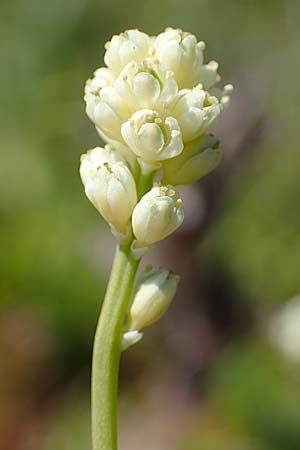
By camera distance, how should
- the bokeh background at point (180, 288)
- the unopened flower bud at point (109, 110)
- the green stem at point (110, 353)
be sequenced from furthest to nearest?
the bokeh background at point (180, 288) < the unopened flower bud at point (109, 110) < the green stem at point (110, 353)

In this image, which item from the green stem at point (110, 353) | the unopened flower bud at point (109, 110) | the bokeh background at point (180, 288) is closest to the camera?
the green stem at point (110, 353)

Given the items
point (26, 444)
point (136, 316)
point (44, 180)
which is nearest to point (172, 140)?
point (136, 316)

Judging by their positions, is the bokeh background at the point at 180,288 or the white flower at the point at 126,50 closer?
the white flower at the point at 126,50

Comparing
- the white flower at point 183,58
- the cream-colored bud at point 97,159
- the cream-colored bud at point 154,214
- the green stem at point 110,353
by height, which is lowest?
the green stem at point 110,353

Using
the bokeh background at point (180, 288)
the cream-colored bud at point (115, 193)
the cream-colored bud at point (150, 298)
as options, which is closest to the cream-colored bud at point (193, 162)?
the cream-colored bud at point (115, 193)

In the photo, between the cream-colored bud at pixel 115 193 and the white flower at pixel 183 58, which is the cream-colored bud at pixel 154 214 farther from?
the white flower at pixel 183 58

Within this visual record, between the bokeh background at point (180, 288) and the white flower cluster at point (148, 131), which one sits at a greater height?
the bokeh background at point (180, 288)

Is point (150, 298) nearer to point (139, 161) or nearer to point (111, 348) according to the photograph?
point (111, 348)

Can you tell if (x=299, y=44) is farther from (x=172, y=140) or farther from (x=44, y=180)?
(x=172, y=140)

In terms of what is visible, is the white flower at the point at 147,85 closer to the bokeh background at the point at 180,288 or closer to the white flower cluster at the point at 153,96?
the white flower cluster at the point at 153,96
